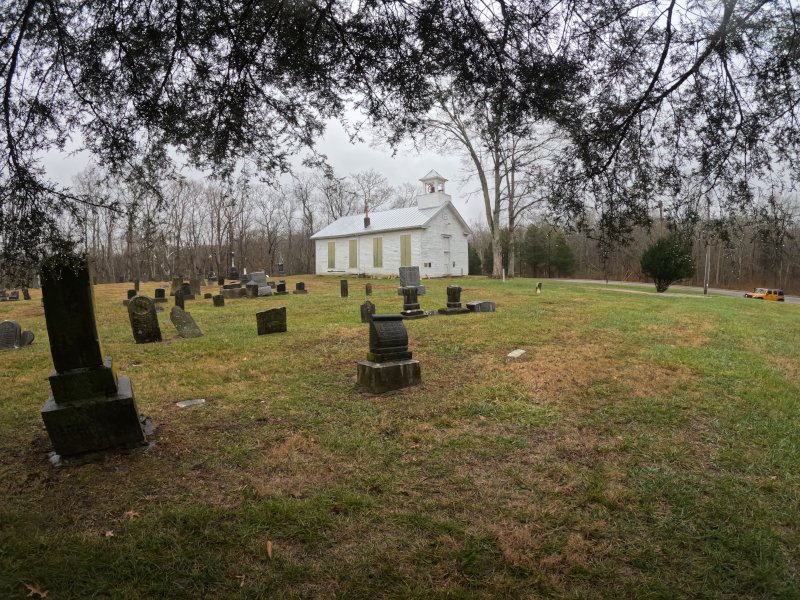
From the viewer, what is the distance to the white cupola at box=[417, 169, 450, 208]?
33250 millimetres

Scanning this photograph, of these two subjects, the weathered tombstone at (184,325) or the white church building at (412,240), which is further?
the white church building at (412,240)

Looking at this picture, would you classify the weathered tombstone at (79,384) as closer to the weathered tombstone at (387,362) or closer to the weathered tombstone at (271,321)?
the weathered tombstone at (387,362)

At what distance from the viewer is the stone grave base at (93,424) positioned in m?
4.19

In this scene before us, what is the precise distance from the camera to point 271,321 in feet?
35.7

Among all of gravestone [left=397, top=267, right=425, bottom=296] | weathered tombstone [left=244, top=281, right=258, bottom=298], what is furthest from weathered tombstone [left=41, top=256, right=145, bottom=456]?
weathered tombstone [left=244, top=281, right=258, bottom=298]

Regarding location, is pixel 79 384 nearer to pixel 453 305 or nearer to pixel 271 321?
pixel 271 321

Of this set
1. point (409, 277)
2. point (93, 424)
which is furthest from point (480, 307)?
point (93, 424)

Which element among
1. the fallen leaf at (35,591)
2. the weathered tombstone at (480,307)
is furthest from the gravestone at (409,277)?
the fallen leaf at (35,591)

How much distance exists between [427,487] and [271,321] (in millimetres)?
7774

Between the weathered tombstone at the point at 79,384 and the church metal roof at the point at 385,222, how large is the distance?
2806 cm

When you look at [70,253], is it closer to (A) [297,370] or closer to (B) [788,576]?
(A) [297,370]

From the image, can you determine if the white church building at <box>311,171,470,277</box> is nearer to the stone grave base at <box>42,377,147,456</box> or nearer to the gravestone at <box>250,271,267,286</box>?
the gravestone at <box>250,271,267,286</box>

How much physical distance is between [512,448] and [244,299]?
55.8 ft

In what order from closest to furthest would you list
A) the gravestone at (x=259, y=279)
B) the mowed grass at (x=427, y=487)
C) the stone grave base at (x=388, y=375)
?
the mowed grass at (x=427, y=487) → the stone grave base at (x=388, y=375) → the gravestone at (x=259, y=279)
